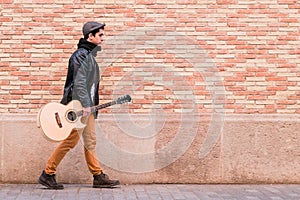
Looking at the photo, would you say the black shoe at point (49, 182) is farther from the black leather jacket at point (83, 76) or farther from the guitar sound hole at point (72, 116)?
the black leather jacket at point (83, 76)

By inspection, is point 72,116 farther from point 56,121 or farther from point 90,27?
point 90,27

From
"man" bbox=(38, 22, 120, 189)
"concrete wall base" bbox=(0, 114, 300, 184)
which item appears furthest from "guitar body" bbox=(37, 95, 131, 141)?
"concrete wall base" bbox=(0, 114, 300, 184)

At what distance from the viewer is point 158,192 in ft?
23.9

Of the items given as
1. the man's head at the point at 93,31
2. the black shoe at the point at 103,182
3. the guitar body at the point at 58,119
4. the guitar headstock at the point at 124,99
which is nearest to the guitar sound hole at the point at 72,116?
the guitar body at the point at 58,119

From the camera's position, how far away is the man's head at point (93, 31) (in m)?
7.33

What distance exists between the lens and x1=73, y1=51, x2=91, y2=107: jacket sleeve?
7.14m

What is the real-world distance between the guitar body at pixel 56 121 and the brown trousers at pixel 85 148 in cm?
15

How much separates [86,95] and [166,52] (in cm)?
131

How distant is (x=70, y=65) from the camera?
729cm

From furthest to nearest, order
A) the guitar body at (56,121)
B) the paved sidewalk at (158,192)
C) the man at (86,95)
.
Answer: the man at (86,95) → the guitar body at (56,121) → the paved sidewalk at (158,192)

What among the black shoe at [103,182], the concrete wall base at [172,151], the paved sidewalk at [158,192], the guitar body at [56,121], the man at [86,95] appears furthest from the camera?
the concrete wall base at [172,151]

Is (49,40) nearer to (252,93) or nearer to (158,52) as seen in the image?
(158,52)

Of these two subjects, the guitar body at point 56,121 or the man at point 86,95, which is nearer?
the guitar body at point 56,121

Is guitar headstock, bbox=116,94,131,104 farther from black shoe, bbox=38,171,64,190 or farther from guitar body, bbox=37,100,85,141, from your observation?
black shoe, bbox=38,171,64,190
